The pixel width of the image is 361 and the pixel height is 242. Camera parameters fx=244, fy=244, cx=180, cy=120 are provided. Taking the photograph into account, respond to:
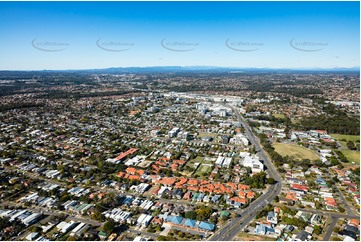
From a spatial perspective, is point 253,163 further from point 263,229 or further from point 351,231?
point 351,231

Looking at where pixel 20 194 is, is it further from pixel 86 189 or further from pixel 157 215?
pixel 157 215

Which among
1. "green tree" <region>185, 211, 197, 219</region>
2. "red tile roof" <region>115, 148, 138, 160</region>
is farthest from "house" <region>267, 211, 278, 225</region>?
"red tile roof" <region>115, 148, 138, 160</region>

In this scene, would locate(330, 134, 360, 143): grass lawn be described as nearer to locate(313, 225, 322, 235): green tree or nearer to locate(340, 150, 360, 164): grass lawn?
locate(340, 150, 360, 164): grass lawn

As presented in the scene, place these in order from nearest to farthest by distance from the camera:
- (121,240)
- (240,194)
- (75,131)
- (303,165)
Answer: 1. (121,240)
2. (240,194)
3. (303,165)
4. (75,131)

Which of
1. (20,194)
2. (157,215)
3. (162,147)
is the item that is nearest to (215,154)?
(162,147)

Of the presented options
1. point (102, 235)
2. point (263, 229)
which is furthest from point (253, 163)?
point (102, 235)

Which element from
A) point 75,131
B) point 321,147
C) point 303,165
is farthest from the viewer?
point 75,131
